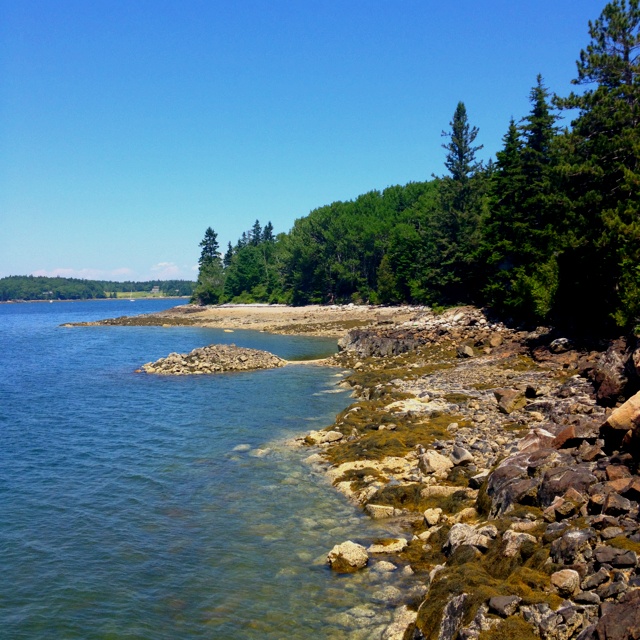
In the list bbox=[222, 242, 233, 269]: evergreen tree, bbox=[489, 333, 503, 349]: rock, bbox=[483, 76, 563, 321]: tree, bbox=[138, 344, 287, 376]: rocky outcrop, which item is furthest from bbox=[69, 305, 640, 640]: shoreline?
bbox=[222, 242, 233, 269]: evergreen tree

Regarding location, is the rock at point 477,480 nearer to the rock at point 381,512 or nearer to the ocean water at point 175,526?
the rock at point 381,512

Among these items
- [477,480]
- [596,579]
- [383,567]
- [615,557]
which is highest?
[615,557]

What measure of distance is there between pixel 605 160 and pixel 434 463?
22.4 m

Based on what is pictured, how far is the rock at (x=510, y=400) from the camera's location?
2306 cm

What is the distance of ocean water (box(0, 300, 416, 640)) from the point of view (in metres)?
12.0

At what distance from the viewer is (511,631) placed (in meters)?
8.66

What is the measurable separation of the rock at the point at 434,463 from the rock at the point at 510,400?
5.51 m

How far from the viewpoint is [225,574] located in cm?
1370

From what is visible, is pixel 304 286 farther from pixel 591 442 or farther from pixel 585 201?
pixel 591 442

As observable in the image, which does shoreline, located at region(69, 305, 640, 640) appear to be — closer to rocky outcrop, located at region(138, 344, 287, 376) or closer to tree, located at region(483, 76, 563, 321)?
tree, located at region(483, 76, 563, 321)

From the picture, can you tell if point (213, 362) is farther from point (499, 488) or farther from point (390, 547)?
point (499, 488)

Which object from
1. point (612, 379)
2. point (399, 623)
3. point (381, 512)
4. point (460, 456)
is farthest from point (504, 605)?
point (612, 379)

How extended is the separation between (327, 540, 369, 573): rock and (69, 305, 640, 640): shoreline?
19.3 inches

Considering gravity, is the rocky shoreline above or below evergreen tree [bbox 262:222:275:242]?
below
